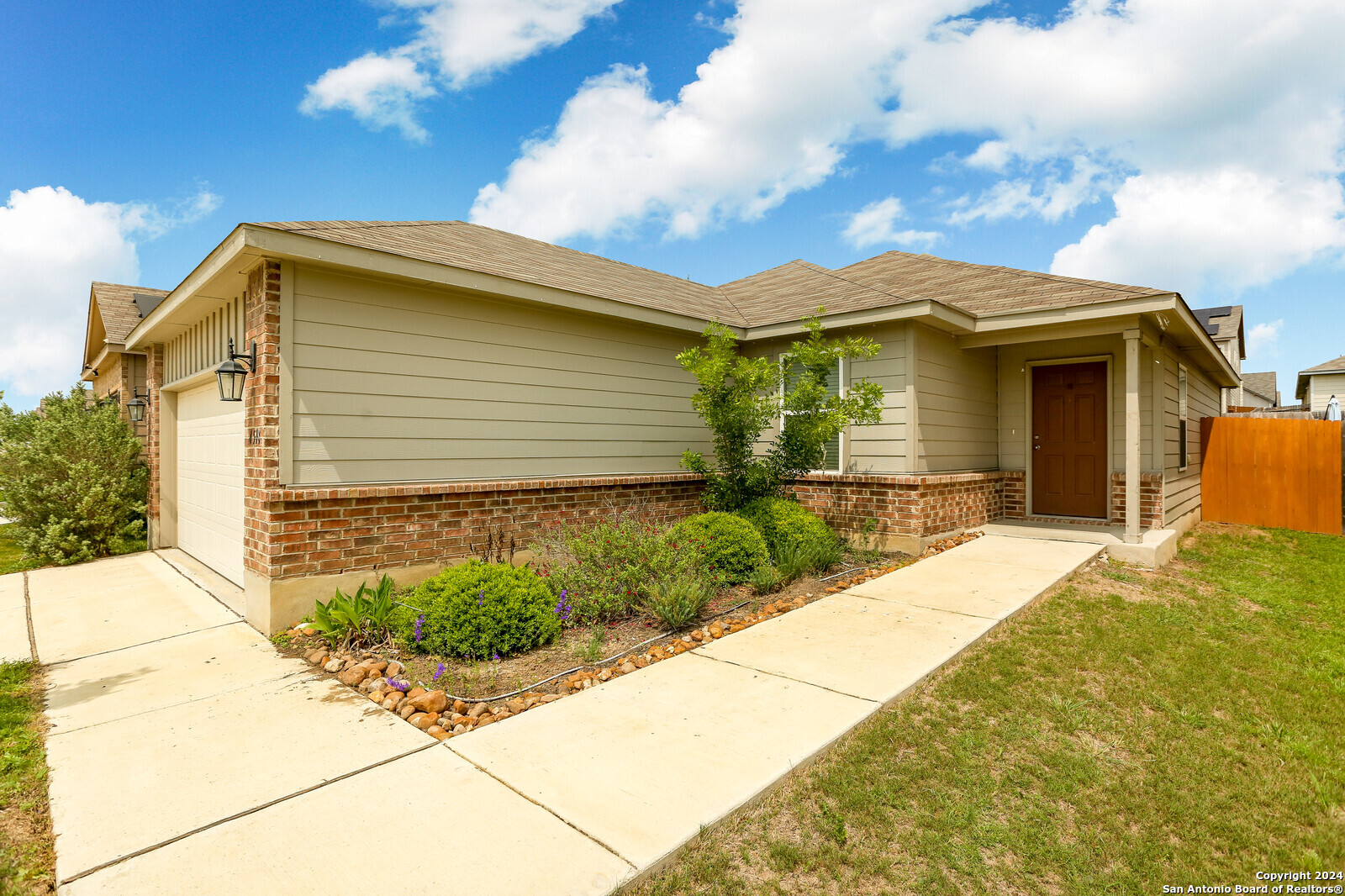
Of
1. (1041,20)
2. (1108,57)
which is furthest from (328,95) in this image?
(1108,57)

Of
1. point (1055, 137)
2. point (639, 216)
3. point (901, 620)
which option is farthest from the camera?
point (639, 216)

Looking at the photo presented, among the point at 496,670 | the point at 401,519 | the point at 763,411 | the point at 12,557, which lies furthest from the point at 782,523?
the point at 12,557

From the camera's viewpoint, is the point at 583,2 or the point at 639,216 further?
the point at 639,216

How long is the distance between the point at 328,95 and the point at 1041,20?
30.5 feet

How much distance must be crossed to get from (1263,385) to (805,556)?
4322 cm

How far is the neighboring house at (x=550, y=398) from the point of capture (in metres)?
5.13

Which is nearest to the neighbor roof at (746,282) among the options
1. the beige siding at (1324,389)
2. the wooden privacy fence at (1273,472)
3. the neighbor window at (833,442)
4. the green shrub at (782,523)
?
the neighbor window at (833,442)

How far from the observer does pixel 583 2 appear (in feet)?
27.6

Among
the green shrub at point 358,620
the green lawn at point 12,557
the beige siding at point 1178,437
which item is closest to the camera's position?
the green shrub at point 358,620

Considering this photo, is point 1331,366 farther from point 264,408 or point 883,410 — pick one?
point 264,408

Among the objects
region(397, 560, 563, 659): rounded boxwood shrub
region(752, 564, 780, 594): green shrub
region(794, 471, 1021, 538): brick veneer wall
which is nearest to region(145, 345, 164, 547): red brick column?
region(397, 560, 563, 659): rounded boxwood shrub

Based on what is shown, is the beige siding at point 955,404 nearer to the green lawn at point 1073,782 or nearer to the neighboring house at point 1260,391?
the green lawn at point 1073,782

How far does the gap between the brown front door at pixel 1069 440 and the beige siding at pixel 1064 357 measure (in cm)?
13

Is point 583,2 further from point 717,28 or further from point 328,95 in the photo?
point 328,95
